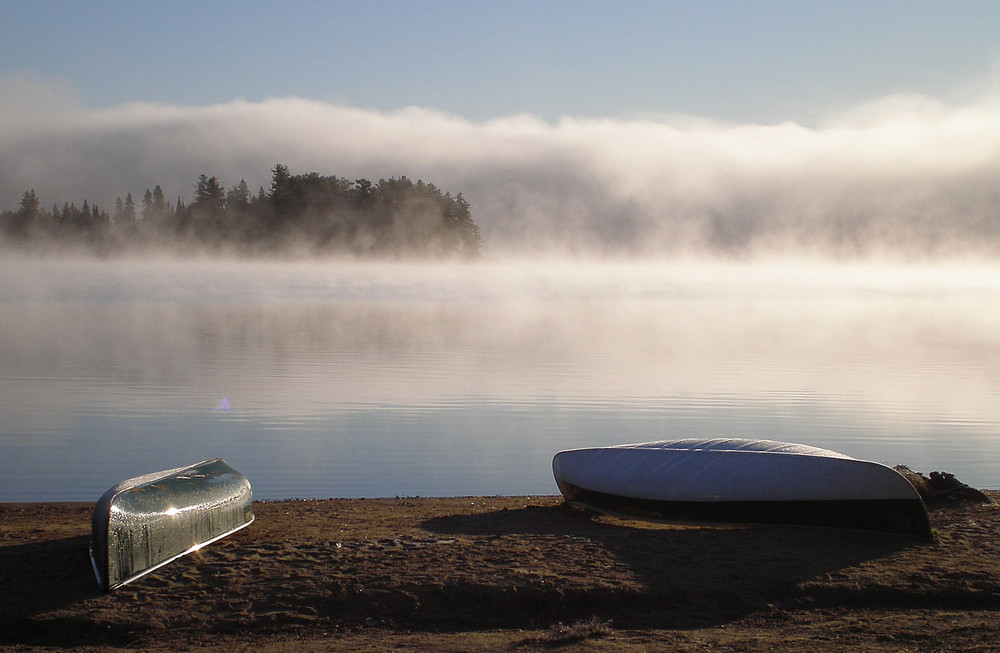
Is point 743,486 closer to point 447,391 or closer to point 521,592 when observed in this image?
point 521,592

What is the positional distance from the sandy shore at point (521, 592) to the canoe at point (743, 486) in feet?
0.68

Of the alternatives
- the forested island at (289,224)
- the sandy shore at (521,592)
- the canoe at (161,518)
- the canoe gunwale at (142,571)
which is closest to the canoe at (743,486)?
the sandy shore at (521,592)

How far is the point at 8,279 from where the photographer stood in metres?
92.5

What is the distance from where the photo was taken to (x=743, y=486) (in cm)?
965

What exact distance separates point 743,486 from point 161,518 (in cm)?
536

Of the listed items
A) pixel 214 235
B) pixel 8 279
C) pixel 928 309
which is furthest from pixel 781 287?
pixel 8 279

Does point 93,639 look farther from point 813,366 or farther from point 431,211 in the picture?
point 431,211

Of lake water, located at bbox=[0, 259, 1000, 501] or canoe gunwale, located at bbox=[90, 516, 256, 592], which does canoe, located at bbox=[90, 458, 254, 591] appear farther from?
lake water, located at bbox=[0, 259, 1000, 501]

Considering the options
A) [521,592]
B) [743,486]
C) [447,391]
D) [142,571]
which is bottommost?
[521,592]

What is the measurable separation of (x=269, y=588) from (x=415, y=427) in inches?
427

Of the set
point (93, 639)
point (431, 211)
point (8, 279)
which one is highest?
point (431, 211)

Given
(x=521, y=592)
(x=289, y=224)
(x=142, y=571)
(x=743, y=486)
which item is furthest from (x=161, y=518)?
(x=289, y=224)

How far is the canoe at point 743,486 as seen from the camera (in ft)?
30.0

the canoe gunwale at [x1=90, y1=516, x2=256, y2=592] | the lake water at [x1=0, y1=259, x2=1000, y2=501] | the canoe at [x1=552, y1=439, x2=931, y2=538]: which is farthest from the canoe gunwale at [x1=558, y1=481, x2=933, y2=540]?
the canoe gunwale at [x1=90, y1=516, x2=256, y2=592]
